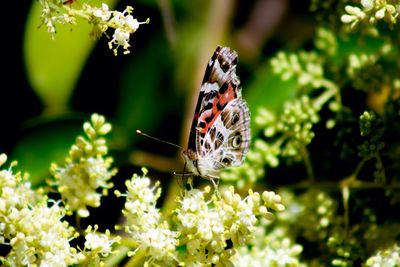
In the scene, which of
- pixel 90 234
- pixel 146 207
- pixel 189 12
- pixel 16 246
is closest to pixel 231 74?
pixel 146 207

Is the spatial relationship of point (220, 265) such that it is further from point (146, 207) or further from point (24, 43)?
point (24, 43)

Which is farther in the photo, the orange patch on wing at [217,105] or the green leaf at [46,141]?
the green leaf at [46,141]

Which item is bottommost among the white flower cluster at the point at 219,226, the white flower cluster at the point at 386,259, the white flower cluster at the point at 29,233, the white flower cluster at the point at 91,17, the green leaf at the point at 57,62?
the white flower cluster at the point at 29,233

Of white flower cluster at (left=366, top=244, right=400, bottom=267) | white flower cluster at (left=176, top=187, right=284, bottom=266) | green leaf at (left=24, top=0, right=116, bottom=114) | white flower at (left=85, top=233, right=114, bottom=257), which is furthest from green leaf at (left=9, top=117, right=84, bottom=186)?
white flower cluster at (left=366, top=244, right=400, bottom=267)

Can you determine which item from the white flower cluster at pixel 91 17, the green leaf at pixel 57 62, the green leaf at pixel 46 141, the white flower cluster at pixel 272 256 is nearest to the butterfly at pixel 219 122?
the white flower cluster at pixel 272 256

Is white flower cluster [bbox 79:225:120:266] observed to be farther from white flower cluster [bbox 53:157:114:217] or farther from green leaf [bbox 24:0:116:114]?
green leaf [bbox 24:0:116:114]

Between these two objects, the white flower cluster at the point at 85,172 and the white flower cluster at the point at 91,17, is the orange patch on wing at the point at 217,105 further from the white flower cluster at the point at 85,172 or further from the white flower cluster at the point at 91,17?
the white flower cluster at the point at 91,17
